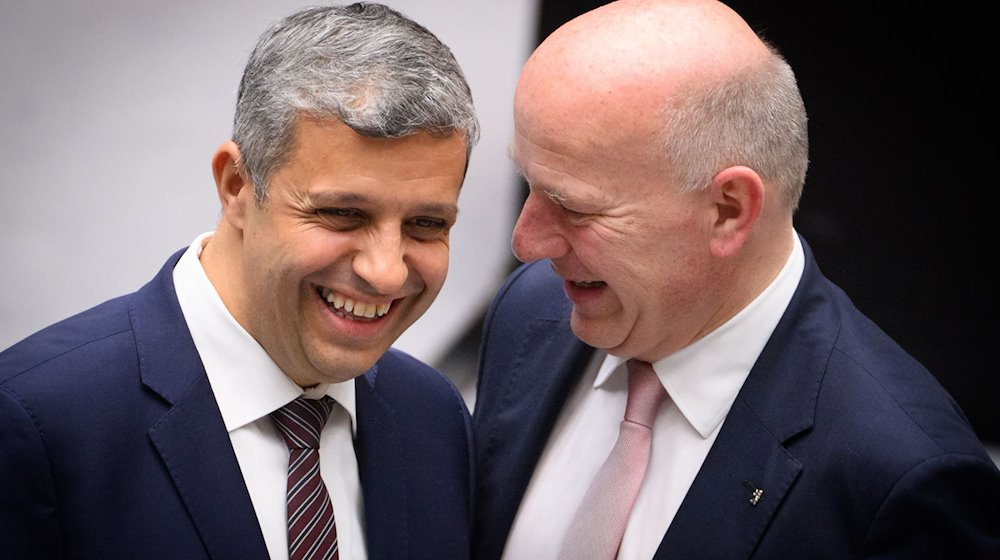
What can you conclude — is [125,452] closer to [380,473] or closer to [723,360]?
[380,473]

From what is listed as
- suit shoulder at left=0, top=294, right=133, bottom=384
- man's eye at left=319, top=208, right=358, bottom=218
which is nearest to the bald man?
man's eye at left=319, top=208, right=358, bottom=218

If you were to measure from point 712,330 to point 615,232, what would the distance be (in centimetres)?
29

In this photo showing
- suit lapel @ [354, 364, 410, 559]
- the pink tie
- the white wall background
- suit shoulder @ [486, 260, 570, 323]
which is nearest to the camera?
suit lapel @ [354, 364, 410, 559]

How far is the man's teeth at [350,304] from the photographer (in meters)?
1.98

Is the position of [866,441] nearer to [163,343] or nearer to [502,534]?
[502,534]

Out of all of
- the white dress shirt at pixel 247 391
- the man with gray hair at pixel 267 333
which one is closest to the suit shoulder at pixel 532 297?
the man with gray hair at pixel 267 333

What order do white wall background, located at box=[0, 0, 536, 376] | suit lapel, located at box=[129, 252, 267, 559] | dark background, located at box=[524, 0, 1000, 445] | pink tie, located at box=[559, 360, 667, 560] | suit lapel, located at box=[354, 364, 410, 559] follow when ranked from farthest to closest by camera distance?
white wall background, located at box=[0, 0, 536, 376] → dark background, located at box=[524, 0, 1000, 445] → pink tie, located at box=[559, 360, 667, 560] → suit lapel, located at box=[354, 364, 410, 559] → suit lapel, located at box=[129, 252, 267, 559]

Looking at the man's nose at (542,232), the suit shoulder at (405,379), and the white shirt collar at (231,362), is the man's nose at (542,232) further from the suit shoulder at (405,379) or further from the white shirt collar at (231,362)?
the white shirt collar at (231,362)

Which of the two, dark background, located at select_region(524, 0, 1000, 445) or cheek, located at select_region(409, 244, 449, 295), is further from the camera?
dark background, located at select_region(524, 0, 1000, 445)

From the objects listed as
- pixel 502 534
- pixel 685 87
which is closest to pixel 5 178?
pixel 502 534

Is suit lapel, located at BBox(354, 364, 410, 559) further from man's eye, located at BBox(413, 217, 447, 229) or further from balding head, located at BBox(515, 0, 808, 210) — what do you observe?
balding head, located at BBox(515, 0, 808, 210)

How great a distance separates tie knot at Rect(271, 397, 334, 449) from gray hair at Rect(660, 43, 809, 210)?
2.48 ft

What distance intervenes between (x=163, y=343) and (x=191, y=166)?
1430mm

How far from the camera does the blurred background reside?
288 centimetres
